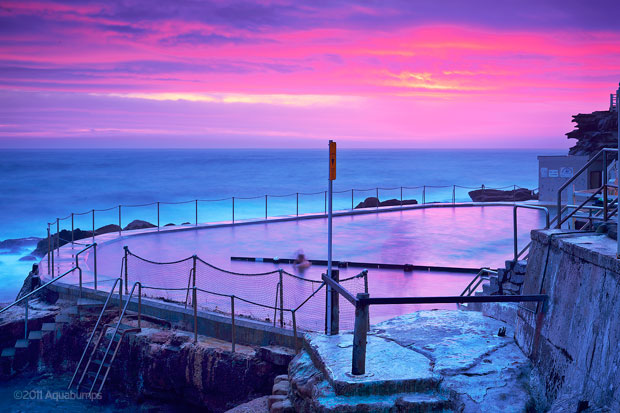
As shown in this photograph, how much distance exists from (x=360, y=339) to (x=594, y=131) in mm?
24615

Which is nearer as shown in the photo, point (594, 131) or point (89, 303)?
point (89, 303)

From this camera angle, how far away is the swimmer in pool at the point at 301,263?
556 inches

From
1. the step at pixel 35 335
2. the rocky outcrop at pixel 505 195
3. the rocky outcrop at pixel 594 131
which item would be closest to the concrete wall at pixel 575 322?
the step at pixel 35 335

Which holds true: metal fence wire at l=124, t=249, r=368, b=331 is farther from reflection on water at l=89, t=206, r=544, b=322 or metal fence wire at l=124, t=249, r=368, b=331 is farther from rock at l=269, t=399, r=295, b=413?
rock at l=269, t=399, r=295, b=413

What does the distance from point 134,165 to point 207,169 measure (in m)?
14.4

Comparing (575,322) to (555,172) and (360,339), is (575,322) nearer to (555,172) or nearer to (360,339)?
(360,339)

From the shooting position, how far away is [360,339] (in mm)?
5523

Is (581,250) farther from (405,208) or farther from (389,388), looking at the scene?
(405,208)

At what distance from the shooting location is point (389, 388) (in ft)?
18.0

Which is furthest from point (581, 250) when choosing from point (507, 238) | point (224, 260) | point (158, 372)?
point (507, 238)

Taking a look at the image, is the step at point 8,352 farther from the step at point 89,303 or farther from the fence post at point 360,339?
the fence post at point 360,339

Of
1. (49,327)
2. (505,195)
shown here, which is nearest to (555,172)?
(505,195)

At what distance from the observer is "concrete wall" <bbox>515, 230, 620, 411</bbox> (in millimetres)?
4699

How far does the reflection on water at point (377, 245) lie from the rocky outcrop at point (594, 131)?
15.2 feet
